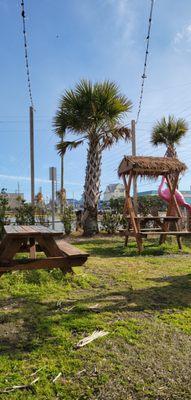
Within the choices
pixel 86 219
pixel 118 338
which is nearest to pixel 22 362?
pixel 118 338

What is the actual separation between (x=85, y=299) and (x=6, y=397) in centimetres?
197

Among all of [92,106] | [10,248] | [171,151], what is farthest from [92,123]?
[10,248]

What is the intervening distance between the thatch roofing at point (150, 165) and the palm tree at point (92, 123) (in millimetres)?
3268

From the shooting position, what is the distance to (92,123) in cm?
1138

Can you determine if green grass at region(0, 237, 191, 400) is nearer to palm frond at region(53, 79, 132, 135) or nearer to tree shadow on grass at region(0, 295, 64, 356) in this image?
tree shadow on grass at region(0, 295, 64, 356)

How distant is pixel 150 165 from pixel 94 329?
544 centimetres

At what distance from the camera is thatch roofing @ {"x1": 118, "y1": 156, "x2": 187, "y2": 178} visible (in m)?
8.01

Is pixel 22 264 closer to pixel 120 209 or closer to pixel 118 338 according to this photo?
pixel 118 338

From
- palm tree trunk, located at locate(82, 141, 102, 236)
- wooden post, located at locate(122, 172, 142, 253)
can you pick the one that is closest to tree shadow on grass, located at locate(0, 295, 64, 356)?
wooden post, located at locate(122, 172, 142, 253)

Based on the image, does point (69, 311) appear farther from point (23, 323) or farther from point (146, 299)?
point (146, 299)

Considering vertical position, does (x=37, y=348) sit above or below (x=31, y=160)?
below

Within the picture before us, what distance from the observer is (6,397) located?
213cm

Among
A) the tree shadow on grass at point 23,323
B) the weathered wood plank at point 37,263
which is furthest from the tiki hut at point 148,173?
the tree shadow on grass at point 23,323

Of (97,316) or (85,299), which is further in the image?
(85,299)
